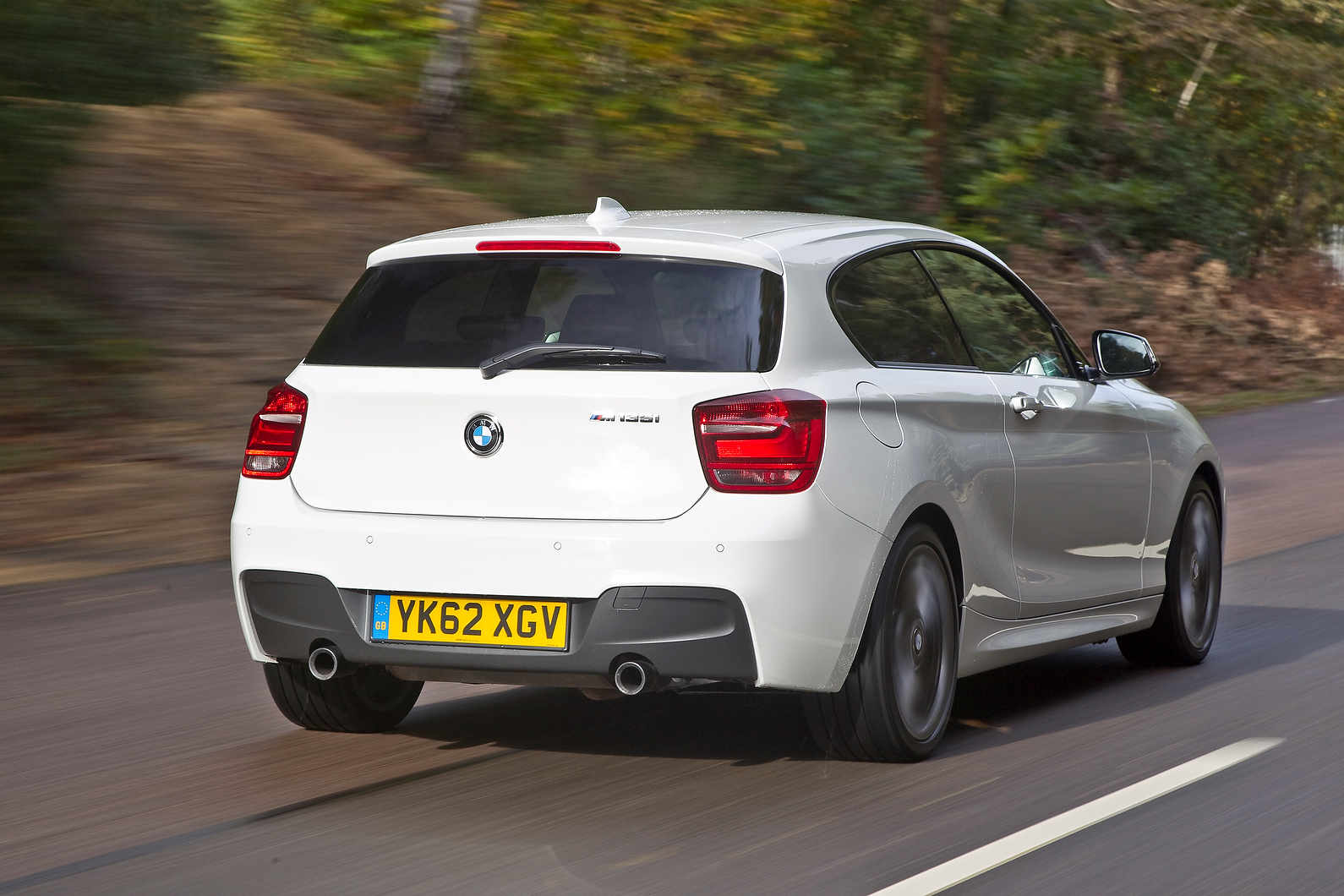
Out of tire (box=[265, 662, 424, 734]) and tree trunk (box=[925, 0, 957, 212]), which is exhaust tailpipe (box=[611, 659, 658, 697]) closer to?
tire (box=[265, 662, 424, 734])

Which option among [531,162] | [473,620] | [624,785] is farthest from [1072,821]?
[531,162]

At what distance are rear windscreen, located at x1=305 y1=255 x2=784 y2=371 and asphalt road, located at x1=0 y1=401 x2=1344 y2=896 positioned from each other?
1210 millimetres

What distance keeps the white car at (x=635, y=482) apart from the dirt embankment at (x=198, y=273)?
4337 millimetres

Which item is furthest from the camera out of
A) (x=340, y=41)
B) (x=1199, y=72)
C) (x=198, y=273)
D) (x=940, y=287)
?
(x=1199, y=72)

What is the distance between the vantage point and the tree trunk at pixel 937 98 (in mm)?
24125

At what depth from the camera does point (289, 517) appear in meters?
5.09

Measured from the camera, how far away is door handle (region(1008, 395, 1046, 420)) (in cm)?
602

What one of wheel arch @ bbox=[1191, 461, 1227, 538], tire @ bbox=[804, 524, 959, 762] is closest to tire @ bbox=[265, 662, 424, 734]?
tire @ bbox=[804, 524, 959, 762]

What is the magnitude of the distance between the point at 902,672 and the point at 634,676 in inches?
34.9

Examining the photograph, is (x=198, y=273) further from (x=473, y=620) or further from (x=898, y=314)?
(x=473, y=620)

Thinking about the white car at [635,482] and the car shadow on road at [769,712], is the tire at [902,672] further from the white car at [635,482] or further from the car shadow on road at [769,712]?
the car shadow on road at [769,712]

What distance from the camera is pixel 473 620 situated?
4.85 meters

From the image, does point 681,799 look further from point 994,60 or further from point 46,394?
point 994,60

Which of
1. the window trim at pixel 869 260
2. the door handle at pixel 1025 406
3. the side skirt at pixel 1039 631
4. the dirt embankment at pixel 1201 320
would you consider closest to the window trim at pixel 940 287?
the window trim at pixel 869 260
